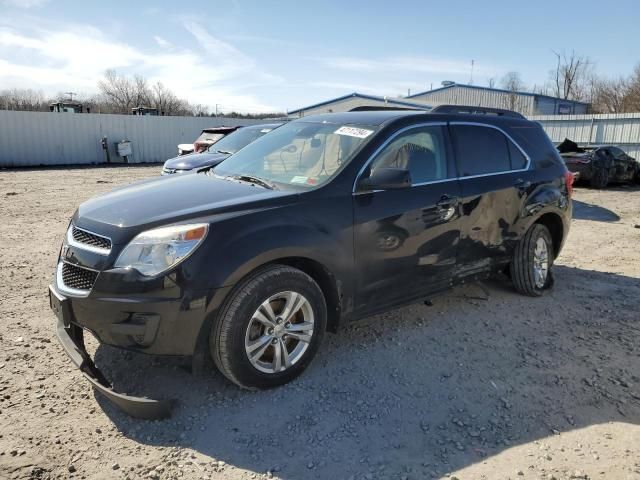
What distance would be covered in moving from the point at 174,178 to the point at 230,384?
184cm

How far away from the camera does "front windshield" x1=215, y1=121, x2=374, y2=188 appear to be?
12.2ft

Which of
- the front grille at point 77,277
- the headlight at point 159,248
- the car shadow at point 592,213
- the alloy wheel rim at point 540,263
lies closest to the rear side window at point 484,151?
the alloy wheel rim at point 540,263

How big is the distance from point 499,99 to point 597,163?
25058 millimetres

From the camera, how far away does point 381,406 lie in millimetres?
3193

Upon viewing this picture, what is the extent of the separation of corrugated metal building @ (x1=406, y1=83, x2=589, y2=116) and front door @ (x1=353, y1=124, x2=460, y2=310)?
34.7 meters

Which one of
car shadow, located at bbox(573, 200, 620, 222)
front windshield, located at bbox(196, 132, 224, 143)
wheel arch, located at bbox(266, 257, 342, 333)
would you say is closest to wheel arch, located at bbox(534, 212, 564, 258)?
wheel arch, located at bbox(266, 257, 342, 333)

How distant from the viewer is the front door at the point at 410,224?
143 inches

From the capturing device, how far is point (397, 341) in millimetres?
4121

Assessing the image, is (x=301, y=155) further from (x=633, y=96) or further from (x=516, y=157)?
(x=633, y=96)

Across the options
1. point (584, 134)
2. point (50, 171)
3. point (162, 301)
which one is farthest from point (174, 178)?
point (584, 134)

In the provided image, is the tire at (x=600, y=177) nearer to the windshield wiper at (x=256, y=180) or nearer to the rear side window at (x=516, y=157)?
the rear side window at (x=516, y=157)

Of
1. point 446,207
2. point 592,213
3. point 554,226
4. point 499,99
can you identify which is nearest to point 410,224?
point 446,207

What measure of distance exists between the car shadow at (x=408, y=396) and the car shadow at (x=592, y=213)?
21.5 feet

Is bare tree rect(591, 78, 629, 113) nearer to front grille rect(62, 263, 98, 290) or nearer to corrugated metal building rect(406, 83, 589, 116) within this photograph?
corrugated metal building rect(406, 83, 589, 116)
